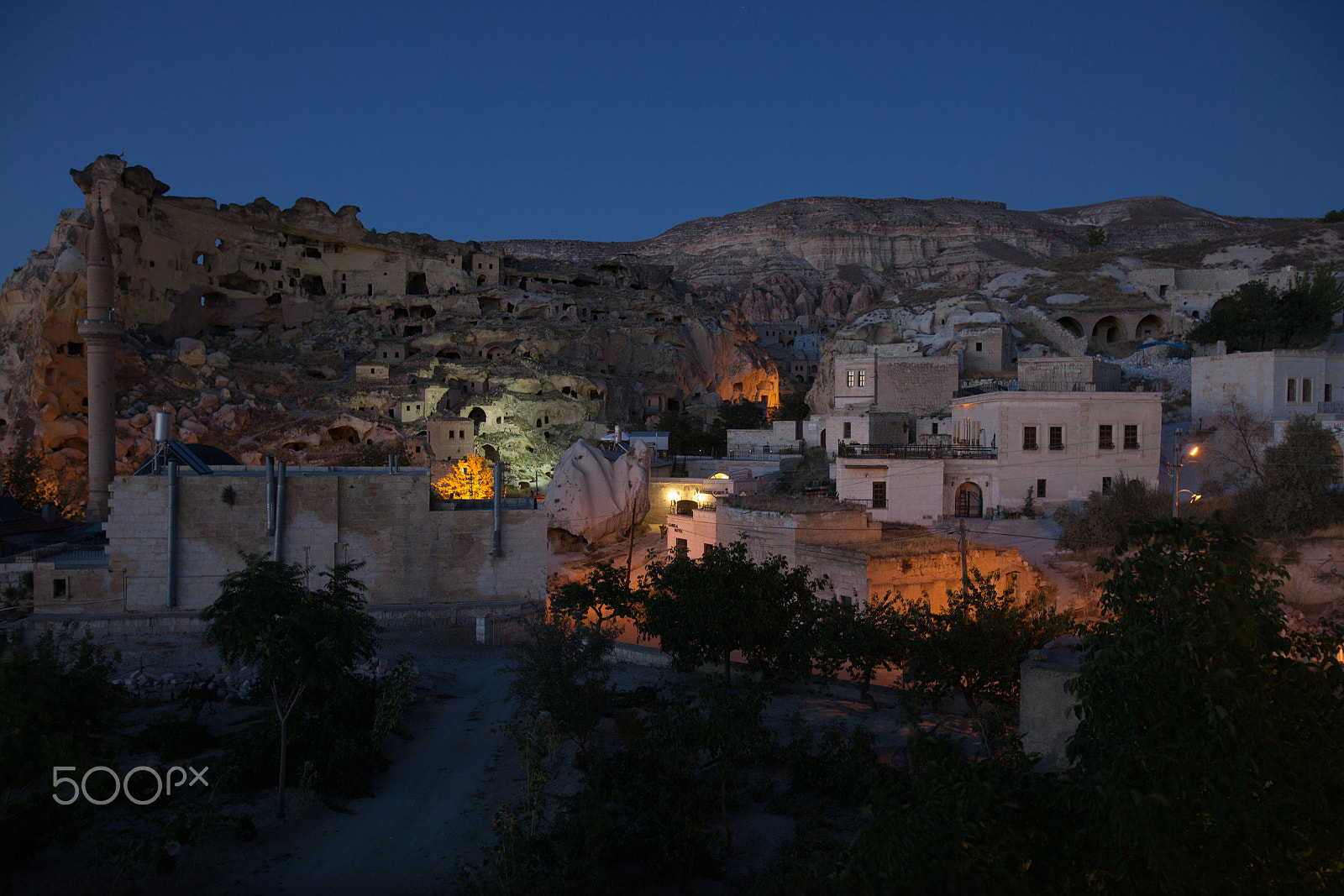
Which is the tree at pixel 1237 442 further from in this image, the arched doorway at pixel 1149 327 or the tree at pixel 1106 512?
the arched doorway at pixel 1149 327

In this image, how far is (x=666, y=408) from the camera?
54281mm

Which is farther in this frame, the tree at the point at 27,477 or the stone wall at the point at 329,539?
the tree at the point at 27,477

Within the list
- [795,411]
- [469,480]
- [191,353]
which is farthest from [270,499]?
[191,353]

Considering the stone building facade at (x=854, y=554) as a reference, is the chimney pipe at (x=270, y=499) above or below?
above

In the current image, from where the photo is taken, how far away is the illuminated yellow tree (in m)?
37.1

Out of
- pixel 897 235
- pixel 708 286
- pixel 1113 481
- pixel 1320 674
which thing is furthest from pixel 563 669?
pixel 897 235

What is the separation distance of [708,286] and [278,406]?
62.2 metres

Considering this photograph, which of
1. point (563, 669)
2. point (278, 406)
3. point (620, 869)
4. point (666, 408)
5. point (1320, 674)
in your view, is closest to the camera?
point (1320, 674)

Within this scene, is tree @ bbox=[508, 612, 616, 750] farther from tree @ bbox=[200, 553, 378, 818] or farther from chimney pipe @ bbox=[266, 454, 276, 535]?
chimney pipe @ bbox=[266, 454, 276, 535]

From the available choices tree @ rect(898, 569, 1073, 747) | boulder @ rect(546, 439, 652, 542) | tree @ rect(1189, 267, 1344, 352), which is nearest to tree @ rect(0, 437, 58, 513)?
boulder @ rect(546, 439, 652, 542)

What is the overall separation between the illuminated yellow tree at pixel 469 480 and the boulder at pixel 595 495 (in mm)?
7129

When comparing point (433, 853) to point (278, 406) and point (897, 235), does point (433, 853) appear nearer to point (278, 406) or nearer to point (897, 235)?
point (278, 406)

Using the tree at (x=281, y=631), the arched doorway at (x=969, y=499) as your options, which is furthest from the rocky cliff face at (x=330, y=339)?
the tree at (x=281, y=631)

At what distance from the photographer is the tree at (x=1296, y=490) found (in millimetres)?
20609
